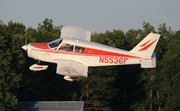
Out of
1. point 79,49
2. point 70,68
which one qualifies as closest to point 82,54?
point 79,49

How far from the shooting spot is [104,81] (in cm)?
6094

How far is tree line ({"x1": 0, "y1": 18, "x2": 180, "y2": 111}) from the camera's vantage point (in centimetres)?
5122

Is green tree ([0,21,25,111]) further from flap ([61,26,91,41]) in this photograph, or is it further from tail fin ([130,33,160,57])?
tail fin ([130,33,160,57])

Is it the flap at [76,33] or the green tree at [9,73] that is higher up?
the flap at [76,33]

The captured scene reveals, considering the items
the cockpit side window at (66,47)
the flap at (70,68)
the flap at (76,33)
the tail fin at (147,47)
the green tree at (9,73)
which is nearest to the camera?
the flap at (70,68)

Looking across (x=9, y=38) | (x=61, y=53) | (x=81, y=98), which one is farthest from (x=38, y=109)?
(x=61, y=53)

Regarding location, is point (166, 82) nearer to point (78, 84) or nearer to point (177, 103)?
point (177, 103)

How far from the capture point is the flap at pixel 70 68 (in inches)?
1459

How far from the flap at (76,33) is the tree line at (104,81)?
7853mm

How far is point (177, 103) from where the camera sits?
183ft

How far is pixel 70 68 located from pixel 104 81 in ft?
76.8

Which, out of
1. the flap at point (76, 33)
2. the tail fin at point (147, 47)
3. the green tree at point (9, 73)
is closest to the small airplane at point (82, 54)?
the tail fin at point (147, 47)

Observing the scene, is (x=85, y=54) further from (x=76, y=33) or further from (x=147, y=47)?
(x=76, y=33)

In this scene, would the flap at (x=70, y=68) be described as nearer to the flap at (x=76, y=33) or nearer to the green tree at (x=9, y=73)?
the flap at (x=76, y=33)
